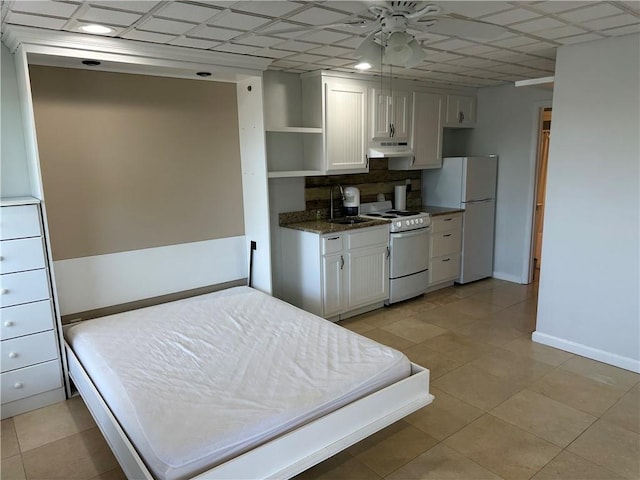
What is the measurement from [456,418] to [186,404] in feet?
5.41

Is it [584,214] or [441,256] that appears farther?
[441,256]

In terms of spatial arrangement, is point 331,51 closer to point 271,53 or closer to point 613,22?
point 271,53

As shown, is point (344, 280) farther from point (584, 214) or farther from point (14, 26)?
point (14, 26)

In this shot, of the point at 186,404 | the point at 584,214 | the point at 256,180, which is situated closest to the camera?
the point at 186,404

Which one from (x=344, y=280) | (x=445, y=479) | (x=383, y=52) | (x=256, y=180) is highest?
(x=383, y=52)

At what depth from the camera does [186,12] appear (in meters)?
2.37

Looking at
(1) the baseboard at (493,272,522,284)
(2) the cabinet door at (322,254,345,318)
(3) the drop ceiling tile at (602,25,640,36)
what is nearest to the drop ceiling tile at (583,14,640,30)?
(3) the drop ceiling tile at (602,25,640,36)

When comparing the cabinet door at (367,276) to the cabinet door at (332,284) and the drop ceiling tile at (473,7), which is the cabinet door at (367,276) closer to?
the cabinet door at (332,284)

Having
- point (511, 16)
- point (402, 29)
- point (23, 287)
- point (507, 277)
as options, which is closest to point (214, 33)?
point (402, 29)

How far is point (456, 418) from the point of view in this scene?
277cm

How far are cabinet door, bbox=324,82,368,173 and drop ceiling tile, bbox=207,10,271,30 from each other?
1.60 meters

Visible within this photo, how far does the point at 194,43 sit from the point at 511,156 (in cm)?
399

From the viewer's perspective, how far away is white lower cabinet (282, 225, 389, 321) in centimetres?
413

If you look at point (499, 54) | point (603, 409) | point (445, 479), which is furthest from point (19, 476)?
point (499, 54)
